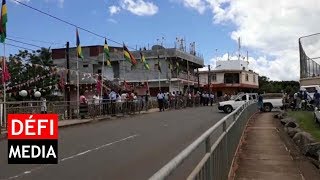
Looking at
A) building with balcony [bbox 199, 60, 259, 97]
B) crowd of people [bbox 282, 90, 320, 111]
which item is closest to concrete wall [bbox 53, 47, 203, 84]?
building with balcony [bbox 199, 60, 259, 97]

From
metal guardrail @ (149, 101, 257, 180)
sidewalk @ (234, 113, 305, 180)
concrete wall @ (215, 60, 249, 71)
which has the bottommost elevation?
sidewalk @ (234, 113, 305, 180)

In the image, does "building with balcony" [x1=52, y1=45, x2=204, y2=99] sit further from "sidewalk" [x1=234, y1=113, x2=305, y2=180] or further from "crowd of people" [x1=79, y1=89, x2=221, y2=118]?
"sidewalk" [x1=234, y1=113, x2=305, y2=180]

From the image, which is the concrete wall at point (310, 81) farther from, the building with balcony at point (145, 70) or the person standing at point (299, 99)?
the building with balcony at point (145, 70)

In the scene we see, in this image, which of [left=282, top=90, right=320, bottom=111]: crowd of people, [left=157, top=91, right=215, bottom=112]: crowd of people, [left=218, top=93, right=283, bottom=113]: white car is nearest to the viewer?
[left=282, top=90, right=320, bottom=111]: crowd of people

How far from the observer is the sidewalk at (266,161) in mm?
11254

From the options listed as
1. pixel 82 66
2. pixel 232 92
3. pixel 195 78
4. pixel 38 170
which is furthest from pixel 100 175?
pixel 232 92

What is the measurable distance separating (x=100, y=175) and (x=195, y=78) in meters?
74.5

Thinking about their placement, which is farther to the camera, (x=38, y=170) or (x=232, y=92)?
(x=232, y=92)

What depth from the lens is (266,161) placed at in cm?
1324

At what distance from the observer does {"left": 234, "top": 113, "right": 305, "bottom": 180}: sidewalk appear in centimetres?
1125

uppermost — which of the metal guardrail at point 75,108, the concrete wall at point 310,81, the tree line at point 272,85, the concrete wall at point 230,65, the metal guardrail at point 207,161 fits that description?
the concrete wall at point 230,65

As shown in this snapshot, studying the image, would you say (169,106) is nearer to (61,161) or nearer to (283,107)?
(283,107)

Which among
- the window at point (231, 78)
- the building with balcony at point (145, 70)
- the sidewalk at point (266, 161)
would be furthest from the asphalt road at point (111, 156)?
the window at point (231, 78)

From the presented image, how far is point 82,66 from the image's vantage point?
70.2m
